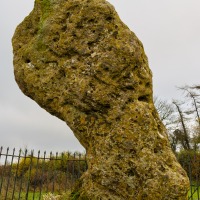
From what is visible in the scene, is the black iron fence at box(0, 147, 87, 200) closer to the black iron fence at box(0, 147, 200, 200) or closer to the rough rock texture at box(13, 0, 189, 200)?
the black iron fence at box(0, 147, 200, 200)

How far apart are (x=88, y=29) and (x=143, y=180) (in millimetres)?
2502

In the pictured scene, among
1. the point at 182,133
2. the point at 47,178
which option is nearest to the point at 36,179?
the point at 47,178

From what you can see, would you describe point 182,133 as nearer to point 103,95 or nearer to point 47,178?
point 47,178

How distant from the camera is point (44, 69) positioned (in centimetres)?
503

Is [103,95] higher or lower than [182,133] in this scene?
lower

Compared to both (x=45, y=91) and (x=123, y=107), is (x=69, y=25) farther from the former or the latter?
(x=123, y=107)

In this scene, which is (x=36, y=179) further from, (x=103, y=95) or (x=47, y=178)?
(x=103, y=95)

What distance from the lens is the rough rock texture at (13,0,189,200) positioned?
4.17 metres

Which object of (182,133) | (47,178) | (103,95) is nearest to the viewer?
(103,95)

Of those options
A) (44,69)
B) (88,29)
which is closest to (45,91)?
(44,69)

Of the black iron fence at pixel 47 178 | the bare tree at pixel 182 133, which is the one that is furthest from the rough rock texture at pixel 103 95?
the bare tree at pixel 182 133

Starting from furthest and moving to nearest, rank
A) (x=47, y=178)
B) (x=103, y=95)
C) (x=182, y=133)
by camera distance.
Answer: (x=182, y=133) → (x=47, y=178) → (x=103, y=95)

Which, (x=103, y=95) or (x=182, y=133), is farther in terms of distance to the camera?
(x=182, y=133)

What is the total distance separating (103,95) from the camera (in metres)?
4.44
